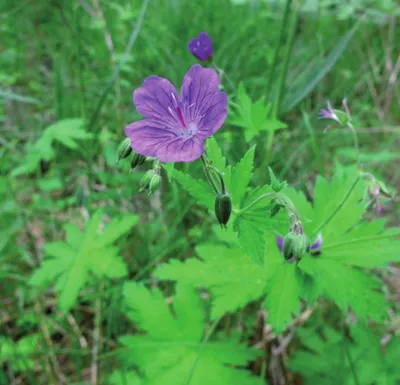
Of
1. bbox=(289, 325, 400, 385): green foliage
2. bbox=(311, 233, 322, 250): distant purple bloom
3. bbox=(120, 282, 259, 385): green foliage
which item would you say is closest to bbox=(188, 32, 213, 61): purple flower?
bbox=(311, 233, 322, 250): distant purple bloom

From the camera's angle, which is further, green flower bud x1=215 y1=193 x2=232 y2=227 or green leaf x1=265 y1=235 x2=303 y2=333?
green leaf x1=265 y1=235 x2=303 y2=333

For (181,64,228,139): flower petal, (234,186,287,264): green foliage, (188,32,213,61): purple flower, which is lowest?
(234,186,287,264): green foliage

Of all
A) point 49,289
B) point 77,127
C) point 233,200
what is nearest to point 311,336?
point 233,200

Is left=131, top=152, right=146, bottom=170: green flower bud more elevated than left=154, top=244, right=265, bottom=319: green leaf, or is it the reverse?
left=131, top=152, right=146, bottom=170: green flower bud

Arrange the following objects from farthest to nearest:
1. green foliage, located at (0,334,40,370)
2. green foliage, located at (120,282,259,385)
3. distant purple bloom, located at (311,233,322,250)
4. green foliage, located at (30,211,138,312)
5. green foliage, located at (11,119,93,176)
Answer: green foliage, located at (11,119,93,176), green foliage, located at (0,334,40,370), green foliage, located at (30,211,138,312), green foliage, located at (120,282,259,385), distant purple bloom, located at (311,233,322,250)

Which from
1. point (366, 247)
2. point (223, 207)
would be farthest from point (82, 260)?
point (366, 247)

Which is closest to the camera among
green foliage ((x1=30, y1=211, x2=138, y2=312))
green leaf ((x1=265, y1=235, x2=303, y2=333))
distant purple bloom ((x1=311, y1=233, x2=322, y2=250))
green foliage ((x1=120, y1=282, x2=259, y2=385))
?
green leaf ((x1=265, y1=235, x2=303, y2=333))

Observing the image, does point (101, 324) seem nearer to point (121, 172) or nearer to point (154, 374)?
point (154, 374)

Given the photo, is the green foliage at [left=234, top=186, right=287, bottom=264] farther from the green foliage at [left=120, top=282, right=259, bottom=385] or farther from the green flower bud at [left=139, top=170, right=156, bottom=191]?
the green foliage at [left=120, top=282, right=259, bottom=385]
